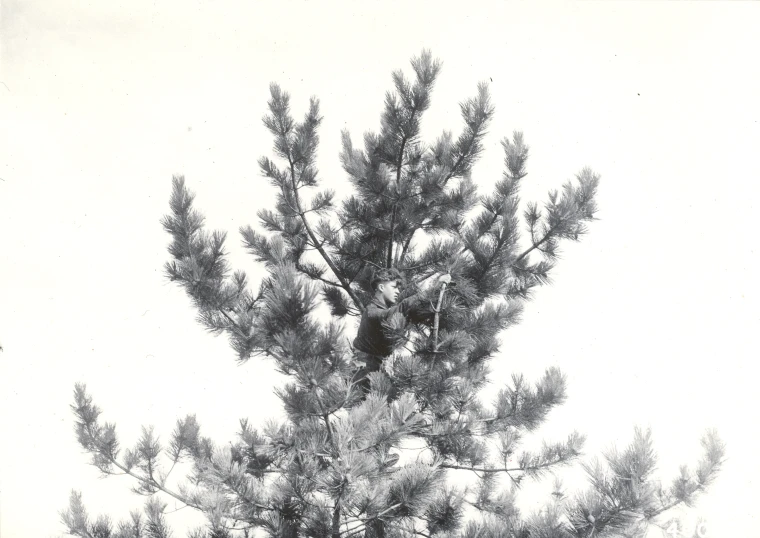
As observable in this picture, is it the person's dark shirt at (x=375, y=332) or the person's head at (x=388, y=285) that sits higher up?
the person's head at (x=388, y=285)

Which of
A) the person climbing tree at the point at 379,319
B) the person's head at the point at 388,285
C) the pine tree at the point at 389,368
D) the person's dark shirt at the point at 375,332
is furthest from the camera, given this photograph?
the person's head at the point at 388,285

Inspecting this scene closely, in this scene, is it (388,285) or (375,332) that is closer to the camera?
(375,332)

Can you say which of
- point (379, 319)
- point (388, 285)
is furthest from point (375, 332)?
point (388, 285)

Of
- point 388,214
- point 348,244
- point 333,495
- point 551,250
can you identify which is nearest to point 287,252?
point 348,244

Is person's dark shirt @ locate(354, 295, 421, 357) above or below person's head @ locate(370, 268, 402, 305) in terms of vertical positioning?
below

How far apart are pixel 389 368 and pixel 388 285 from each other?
3.29 feet

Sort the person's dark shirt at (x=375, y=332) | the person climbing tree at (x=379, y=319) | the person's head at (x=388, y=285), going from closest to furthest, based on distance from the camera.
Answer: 1. the person climbing tree at (x=379, y=319)
2. the person's dark shirt at (x=375, y=332)
3. the person's head at (x=388, y=285)

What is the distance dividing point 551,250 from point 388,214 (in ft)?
4.62

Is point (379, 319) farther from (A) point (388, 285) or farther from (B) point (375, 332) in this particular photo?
(A) point (388, 285)

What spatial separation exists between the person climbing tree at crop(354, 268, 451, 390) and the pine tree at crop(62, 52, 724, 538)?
0.47 ft

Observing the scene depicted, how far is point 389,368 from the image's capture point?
3568 mm

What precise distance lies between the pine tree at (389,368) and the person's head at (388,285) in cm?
17

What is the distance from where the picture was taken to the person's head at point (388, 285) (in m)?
4.35

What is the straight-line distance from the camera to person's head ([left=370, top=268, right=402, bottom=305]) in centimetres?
435
